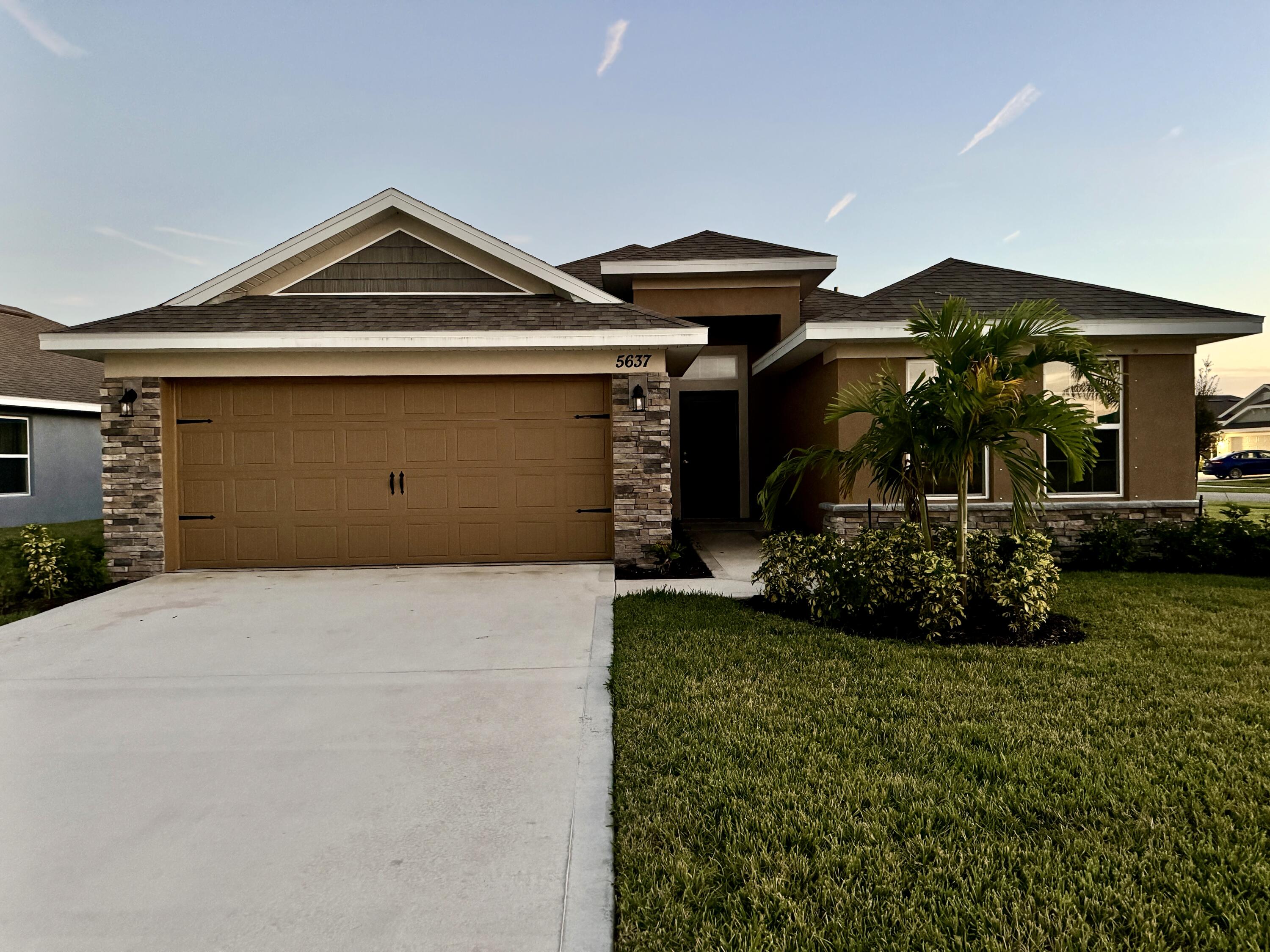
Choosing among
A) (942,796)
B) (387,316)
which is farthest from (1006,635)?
(387,316)

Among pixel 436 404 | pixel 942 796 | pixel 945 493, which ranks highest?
pixel 436 404

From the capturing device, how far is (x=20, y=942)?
7.30 feet

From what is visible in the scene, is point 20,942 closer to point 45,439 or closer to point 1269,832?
point 1269,832

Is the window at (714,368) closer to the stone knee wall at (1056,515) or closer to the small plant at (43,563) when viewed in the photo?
the stone knee wall at (1056,515)

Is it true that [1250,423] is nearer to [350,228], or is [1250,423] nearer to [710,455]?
[710,455]

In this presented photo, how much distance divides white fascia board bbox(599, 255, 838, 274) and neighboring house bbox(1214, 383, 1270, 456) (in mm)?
42739

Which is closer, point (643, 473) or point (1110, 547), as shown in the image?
point (1110, 547)

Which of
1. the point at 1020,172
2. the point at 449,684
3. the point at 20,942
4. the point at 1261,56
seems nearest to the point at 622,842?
the point at 20,942

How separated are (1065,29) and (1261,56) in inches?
109

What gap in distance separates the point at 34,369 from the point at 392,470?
497 inches

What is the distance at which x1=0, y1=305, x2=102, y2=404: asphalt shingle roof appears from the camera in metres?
14.5

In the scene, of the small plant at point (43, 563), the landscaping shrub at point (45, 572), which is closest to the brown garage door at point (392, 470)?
the landscaping shrub at point (45, 572)

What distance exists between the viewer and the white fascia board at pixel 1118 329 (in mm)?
8688

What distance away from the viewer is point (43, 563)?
766cm
